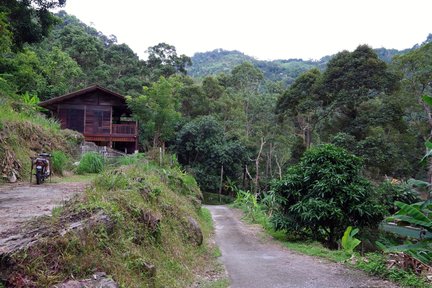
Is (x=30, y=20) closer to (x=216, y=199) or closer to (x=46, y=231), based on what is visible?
(x=46, y=231)

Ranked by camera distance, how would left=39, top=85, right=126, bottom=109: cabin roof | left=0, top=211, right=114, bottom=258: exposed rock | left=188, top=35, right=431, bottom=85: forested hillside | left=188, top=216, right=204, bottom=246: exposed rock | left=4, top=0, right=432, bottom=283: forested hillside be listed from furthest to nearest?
1. left=188, top=35, right=431, bottom=85: forested hillside
2. left=39, top=85, right=126, bottom=109: cabin roof
3. left=4, top=0, right=432, bottom=283: forested hillside
4. left=188, top=216, right=204, bottom=246: exposed rock
5. left=0, top=211, right=114, bottom=258: exposed rock

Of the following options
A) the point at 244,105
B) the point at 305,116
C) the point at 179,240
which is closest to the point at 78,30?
the point at 244,105

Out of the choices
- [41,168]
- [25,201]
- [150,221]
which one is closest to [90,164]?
[41,168]

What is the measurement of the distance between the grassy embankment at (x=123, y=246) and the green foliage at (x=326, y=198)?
11.9 ft

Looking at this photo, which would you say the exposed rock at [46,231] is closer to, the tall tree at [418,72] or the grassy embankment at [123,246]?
the grassy embankment at [123,246]

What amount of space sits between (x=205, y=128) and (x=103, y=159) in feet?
56.0

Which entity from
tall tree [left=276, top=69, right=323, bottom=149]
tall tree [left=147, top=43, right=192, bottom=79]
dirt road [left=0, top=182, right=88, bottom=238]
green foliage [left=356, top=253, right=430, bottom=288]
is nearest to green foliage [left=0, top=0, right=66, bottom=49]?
dirt road [left=0, top=182, right=88, bottom=238]

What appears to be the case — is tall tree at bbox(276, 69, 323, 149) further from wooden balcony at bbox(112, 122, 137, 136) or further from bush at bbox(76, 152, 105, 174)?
bush at bbox(76, 152, 105, 174)

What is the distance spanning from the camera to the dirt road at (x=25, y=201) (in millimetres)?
A: 4707

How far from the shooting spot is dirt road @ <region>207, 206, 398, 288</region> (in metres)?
5.77

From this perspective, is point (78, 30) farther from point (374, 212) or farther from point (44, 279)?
point (44, 279)

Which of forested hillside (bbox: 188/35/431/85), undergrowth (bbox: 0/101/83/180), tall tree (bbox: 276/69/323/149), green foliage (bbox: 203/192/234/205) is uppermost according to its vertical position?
forested hillside (bbox: 188/35/431/85)

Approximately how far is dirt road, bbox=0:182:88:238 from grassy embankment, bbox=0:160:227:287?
71cm

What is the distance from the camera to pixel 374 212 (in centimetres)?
981
